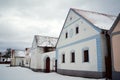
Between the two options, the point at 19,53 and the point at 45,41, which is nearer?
the point at 45,41

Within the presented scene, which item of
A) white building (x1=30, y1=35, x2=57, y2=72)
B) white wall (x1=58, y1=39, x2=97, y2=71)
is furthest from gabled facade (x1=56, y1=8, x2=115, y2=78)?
white building (x1=30, y1=35, x2=57, y2=72)

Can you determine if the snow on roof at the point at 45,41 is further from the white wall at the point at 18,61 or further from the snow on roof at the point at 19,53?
the snow on roof at the point at 19,53

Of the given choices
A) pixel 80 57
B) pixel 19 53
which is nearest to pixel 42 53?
pixel 80 57

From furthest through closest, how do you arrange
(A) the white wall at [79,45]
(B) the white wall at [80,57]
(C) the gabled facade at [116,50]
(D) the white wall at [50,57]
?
(D) the white wall at [50,57]
(B) the white wall at [80,57]
(A) the white wall at [79,45]
(C) the gabled facade at [116,50]

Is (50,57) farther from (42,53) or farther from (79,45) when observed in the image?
(79,45)

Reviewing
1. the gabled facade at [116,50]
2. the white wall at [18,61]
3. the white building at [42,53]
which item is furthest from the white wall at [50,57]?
the white wall at [18,61]

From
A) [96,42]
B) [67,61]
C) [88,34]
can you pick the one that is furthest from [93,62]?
[67,61]

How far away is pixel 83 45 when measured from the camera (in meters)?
16.4

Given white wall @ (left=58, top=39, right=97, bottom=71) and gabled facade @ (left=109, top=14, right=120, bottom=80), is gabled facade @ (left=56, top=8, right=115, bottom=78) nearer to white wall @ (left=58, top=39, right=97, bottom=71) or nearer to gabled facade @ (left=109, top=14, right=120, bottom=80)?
white wall @ (left=58, top=39, right=97, bottom=71)

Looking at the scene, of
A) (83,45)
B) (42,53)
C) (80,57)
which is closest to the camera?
(83,45)

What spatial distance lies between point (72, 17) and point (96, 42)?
20.7ft

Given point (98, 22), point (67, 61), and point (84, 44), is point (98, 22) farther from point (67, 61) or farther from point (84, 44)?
point (67, 61)

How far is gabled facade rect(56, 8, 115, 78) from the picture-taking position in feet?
45.8

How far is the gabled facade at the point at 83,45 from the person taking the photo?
1396 centimetres
